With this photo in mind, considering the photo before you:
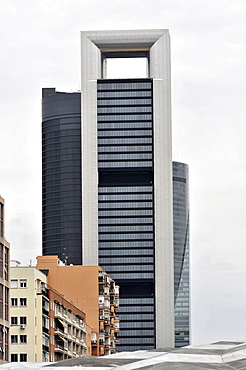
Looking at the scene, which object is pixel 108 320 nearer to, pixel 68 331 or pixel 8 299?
pixel 68 331

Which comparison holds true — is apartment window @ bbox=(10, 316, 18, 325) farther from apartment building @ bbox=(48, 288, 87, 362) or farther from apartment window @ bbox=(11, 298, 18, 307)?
apartment building @ bbox=(48, 288, 87, 362)

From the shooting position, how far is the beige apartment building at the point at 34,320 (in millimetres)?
128375

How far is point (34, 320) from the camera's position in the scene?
13062cm

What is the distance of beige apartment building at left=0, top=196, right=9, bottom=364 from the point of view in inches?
4380

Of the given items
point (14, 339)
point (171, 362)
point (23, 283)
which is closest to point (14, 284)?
point (23, 283)

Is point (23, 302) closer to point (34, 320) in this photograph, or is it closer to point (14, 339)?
point (34, 320)

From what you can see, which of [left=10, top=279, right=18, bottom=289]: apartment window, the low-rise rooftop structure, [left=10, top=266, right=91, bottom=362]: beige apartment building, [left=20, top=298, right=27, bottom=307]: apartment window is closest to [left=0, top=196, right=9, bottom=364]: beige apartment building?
[left=10, top=266, right=91, bottom=362]: beige apartment building

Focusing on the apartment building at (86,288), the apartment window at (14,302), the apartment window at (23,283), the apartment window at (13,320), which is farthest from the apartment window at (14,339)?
the apartment building at (86,288)

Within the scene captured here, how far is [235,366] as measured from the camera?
115 feet

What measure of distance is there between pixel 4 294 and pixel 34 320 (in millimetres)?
17777

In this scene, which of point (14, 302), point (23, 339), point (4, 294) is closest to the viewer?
point (4, 294)

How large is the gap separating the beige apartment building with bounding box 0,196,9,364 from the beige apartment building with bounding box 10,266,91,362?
13669 millimetres

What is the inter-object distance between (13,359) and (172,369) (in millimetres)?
96823

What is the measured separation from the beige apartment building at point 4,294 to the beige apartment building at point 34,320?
1367cm
